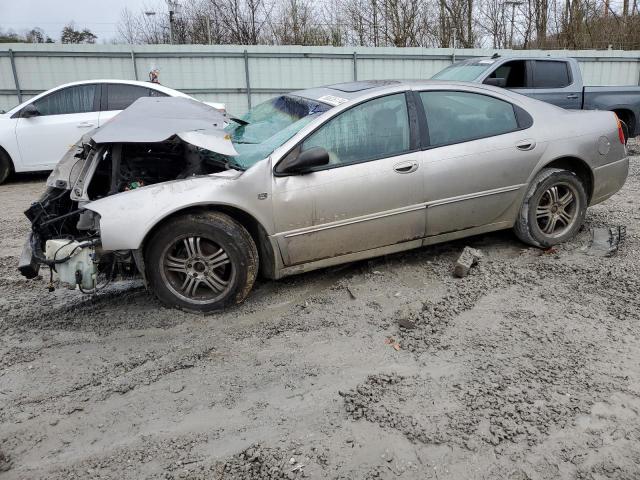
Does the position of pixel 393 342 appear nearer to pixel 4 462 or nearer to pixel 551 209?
pixel 4 462

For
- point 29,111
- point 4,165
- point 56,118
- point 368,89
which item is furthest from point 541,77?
point 4,165

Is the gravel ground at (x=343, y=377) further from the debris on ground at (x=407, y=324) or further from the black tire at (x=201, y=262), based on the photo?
the black tire at (x=201, y=262)

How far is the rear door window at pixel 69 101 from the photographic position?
872cm

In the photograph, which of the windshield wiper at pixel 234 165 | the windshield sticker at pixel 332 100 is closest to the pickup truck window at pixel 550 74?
the windshield sticker at pixel 332 100

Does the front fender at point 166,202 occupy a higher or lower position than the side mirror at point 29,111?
lower

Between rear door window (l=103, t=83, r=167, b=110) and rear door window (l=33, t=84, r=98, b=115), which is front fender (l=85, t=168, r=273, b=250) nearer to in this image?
rear door window (l=103, t=83, r=167, b=110)

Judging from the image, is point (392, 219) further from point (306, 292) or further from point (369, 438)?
point (369, 438)

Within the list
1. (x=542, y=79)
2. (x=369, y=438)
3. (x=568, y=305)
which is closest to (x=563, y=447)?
(x=369, y=438)

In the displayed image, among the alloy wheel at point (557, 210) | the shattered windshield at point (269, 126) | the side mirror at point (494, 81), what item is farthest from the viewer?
the side mirror at point (494, 81)

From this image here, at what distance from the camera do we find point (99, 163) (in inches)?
161

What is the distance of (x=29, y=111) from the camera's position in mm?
8508

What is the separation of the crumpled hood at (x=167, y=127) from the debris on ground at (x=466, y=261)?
78.8 inches

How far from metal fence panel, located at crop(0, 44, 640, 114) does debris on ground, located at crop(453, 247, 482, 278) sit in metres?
10.5

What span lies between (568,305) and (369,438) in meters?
2.06
